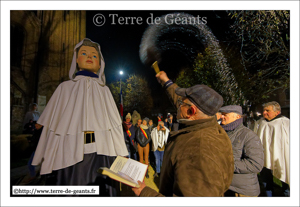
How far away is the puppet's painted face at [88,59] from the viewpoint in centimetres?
281

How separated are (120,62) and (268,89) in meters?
3.37

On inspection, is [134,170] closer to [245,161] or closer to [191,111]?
[191,111]

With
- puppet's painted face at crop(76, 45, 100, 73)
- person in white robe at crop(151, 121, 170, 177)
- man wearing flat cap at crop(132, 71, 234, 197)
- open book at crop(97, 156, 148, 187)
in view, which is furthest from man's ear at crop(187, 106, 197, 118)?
person in white robe at crop(151, 121, 170, 177)

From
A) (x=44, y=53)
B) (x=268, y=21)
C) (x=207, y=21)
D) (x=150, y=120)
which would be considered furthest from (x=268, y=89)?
(x=44, y=53)

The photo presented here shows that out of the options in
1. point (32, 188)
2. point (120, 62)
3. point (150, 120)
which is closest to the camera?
point (32, 188)

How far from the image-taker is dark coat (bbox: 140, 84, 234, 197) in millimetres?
1210

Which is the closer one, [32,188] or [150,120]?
[32,188]

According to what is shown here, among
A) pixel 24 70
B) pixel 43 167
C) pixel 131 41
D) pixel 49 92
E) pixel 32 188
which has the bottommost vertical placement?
pixel 32 188

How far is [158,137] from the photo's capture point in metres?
4.08

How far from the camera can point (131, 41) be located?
3.29 metres

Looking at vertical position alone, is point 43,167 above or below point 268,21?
below

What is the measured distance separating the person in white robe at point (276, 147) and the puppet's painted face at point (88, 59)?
3.70 metres

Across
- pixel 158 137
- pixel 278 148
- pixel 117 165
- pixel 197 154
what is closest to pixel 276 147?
pixel 278 148

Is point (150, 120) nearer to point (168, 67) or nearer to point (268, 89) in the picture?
point (168, 67)
